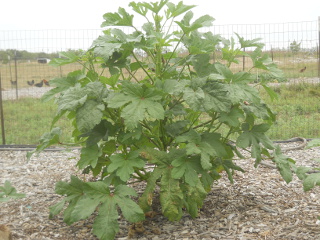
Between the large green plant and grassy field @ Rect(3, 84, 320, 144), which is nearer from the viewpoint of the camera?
the large green plant

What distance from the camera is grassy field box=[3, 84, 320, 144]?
22.4ft

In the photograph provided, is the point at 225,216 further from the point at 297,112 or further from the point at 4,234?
the point at 297,112

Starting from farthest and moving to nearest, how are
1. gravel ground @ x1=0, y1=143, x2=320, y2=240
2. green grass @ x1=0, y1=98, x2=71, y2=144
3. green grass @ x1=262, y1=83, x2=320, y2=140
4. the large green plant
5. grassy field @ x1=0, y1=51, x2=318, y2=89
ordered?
grassy field @ x1=0, y1=51, x2=318, y2=89 → green grass @ x1=0, y1=98, x2=71, y2=144 → green grass @ x1=262, y1=83, x2=320, y2=140 → gravel ground @ x1=0, y1=143, x2=320, y2=240 → the large green plant

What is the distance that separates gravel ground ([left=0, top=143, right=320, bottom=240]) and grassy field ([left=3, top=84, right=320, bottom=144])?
3025 millimetres

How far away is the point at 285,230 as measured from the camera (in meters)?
2.67

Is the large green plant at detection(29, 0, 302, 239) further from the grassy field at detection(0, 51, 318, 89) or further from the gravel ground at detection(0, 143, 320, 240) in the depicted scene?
the grassy field at detection(0, 51, 318, 89)

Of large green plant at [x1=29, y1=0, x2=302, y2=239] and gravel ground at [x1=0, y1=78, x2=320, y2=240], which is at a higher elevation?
large green plant at [x1=29, y1=0, x2=302, y2=239]

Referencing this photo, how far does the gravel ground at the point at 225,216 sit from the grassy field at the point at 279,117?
9.92 feet

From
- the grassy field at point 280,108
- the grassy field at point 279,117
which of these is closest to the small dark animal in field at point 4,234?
the grassy field at point 279,117

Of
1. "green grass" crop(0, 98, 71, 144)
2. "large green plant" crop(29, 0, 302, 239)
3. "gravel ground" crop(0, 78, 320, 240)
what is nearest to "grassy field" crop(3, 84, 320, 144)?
"green grass" crop(0, 98, 71, 144)

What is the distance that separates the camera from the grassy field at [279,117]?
6828 millimetres

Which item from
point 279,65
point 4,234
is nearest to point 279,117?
point 279,65

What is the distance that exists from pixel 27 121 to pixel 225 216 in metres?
6.34

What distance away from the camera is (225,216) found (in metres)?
2.91
